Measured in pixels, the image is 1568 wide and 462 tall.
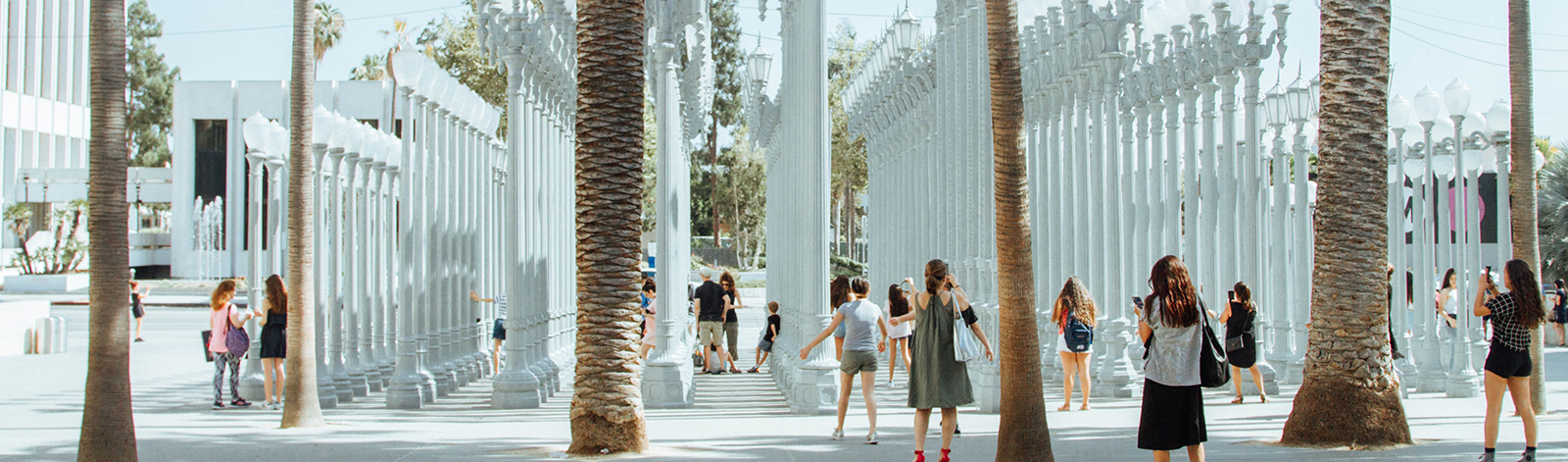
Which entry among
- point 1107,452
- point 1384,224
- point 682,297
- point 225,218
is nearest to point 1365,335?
point 1384,224

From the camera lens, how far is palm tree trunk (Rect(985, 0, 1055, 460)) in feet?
24.8

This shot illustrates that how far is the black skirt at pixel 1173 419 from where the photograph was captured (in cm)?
699

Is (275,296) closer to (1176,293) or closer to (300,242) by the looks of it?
(300,242)

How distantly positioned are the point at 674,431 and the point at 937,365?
9.94 feet

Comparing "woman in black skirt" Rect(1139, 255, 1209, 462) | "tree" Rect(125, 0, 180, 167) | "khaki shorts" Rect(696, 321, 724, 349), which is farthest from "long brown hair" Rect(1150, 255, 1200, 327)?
"tree" Rect(125, 0, 180, 167)

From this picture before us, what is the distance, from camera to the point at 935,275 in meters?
8.66

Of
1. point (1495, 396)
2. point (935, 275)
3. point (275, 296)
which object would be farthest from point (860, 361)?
point (275, 296)

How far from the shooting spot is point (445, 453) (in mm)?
9281

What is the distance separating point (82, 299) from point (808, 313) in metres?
37.4

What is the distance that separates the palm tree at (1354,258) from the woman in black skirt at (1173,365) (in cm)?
237

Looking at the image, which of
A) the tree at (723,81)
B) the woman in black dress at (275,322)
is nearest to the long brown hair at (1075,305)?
the woman in black dress at (275,322)

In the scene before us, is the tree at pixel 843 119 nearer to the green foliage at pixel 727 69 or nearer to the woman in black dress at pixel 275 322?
the green foliage at pixel 727 69

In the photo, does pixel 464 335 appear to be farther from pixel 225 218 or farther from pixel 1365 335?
pixel 225 218

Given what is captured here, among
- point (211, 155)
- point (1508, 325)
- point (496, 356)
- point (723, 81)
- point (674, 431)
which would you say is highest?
point (723, 81)
